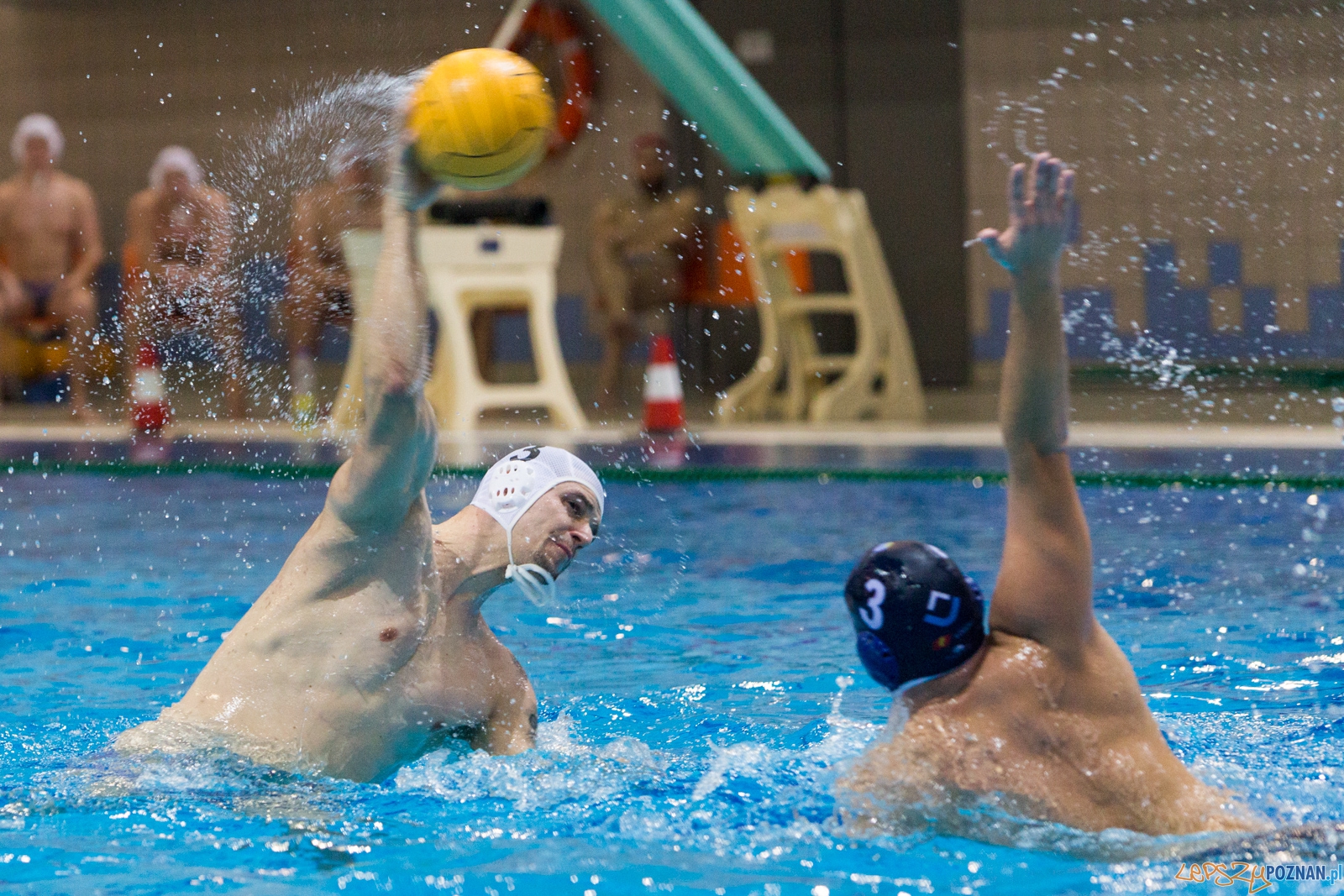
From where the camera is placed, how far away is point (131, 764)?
9.56ft

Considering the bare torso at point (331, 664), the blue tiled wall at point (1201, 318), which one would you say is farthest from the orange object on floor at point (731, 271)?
the bare torso at point (331, 664)

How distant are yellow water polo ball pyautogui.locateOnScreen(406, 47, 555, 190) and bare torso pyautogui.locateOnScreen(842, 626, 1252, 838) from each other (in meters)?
1.14

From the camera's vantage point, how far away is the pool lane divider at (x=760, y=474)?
6.66m

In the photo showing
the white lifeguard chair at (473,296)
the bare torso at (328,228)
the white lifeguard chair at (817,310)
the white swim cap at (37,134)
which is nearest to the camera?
the white lifeguard chair at (473,296)

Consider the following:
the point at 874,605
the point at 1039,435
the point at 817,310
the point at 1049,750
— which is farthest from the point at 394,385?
the point at 817,310

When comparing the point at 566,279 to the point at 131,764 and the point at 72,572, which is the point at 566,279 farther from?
the point at 131,764

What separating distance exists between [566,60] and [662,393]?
432 centimetres

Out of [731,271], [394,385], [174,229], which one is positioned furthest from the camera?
[731,271]

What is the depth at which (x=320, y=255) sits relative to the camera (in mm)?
9961

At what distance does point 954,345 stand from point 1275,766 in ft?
27.8

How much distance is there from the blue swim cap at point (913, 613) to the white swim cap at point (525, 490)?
2.45ft

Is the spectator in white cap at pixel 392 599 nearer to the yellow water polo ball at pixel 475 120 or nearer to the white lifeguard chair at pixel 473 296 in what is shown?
the yellow water polo ball at pixel 475 120

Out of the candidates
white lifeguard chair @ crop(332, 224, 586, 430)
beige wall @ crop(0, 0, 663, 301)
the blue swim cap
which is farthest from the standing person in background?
the blue swim cap

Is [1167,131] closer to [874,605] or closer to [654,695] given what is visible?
[654,695]
